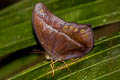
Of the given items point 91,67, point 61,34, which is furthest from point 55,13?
point 91,67

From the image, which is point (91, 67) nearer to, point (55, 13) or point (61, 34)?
point (61, 34)

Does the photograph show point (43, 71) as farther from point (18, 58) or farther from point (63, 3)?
point (18, 58)

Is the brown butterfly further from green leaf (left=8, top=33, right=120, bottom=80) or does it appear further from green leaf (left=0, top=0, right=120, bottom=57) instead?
green leaf (left=0, top=0, right=120, bottom=57)

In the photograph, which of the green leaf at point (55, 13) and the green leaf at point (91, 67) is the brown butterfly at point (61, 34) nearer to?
the green leaf at point (91, 67)

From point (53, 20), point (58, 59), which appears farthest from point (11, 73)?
point (53, 20)

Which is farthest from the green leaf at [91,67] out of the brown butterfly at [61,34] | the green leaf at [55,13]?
the green leaf at [55,13]

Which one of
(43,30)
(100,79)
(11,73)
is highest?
(43,30)

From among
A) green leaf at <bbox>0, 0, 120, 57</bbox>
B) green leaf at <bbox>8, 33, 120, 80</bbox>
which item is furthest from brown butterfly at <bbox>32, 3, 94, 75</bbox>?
green leaf at <bbox>0, 0, 120, 57</bbox>
